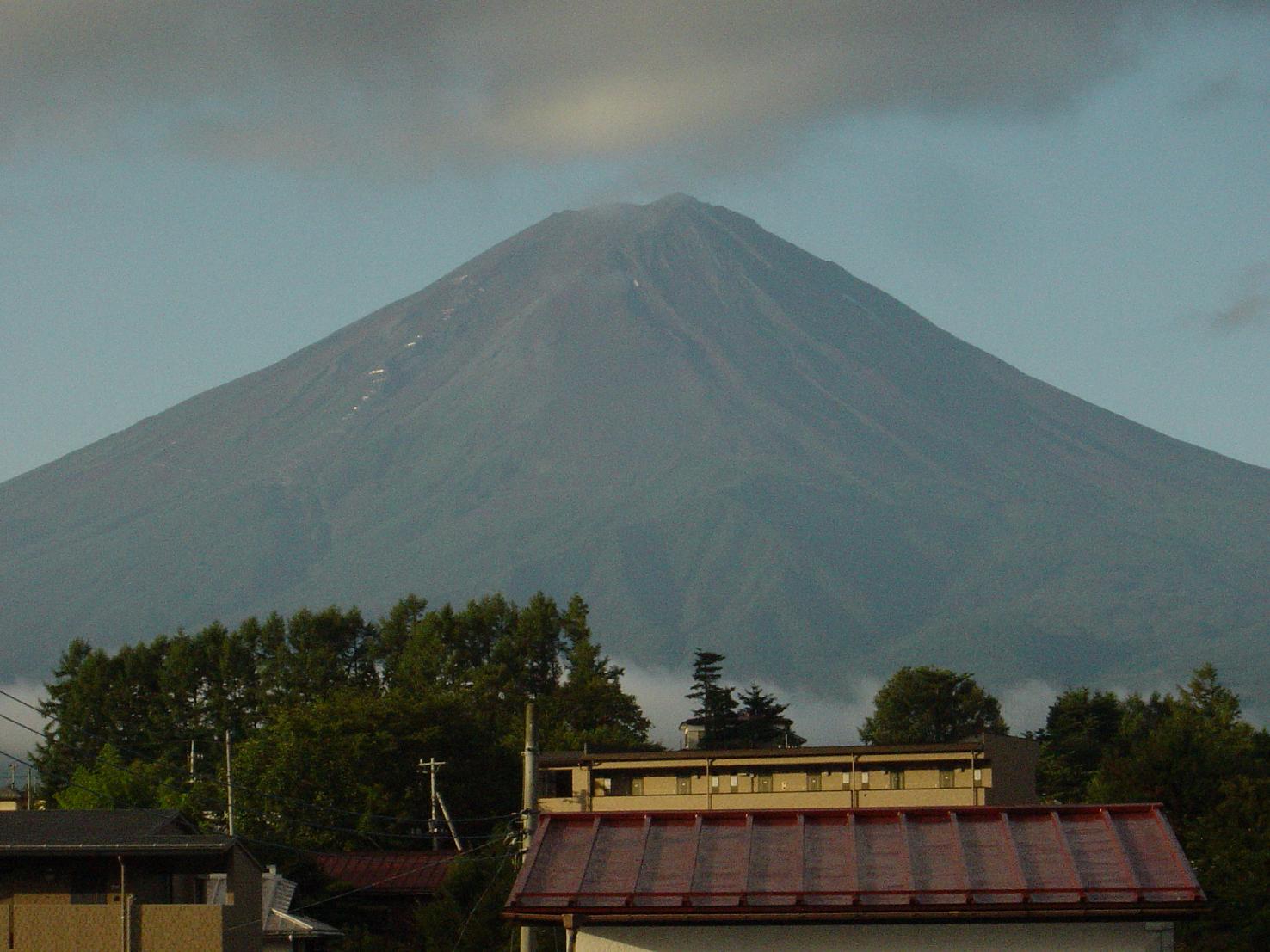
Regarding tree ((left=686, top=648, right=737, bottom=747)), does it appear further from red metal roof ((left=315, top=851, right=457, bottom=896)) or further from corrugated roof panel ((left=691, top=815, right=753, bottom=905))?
corrugated roof panel ((left=691, top=815, right=753, bottom=905))

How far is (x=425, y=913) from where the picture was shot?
5366 centimetres

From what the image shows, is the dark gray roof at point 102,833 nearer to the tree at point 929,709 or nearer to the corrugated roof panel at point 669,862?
the corrugated roof panel at point 669,862

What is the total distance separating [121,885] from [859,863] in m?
18.2

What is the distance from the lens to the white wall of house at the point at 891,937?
2184 centimetres

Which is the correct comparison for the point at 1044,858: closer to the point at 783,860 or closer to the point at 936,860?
the point at 936,860

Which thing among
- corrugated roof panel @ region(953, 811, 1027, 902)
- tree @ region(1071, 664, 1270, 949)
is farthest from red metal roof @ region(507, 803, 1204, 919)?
tree @ region(1071, 664, 1270, 949)

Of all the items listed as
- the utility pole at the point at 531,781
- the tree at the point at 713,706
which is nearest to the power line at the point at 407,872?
the utility pole at the point at 531,781

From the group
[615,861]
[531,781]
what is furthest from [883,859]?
[531,781]

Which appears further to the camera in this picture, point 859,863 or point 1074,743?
point 1074,743

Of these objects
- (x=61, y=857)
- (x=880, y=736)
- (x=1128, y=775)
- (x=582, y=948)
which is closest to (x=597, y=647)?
(x=880, y=736)

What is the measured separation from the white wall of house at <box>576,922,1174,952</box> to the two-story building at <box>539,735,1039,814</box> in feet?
164

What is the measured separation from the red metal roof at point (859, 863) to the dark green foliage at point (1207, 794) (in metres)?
23.4

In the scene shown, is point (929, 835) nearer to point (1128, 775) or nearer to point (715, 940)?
point (715, 940)

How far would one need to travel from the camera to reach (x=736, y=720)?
128 m
